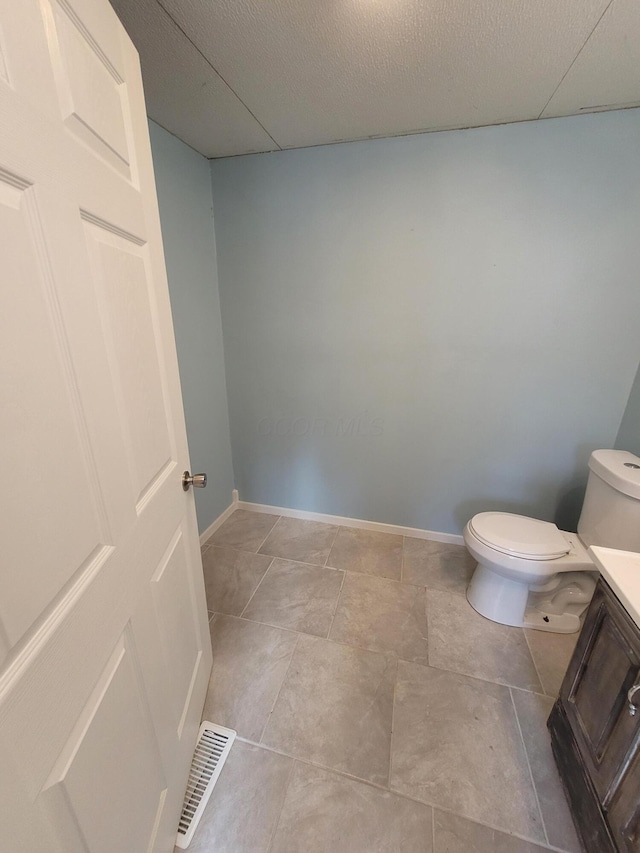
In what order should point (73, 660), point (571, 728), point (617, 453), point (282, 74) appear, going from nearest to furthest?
1. point (73, 660)
2. point (571, 728)
3. point (282, 74)
4. point (617, 453)

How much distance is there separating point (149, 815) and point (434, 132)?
264 cm

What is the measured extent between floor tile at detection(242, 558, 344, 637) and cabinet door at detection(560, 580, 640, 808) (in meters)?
0.97

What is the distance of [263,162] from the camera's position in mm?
1870

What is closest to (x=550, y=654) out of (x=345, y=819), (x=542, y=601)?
(x=542, y=601)

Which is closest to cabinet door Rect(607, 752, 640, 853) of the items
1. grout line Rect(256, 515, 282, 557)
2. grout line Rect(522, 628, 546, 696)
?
grout line Rect(522, 628, 546, 696)

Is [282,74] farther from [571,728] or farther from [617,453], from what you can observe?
[571,728]

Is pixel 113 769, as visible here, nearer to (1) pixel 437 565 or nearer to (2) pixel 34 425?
(2) pixel 34 425

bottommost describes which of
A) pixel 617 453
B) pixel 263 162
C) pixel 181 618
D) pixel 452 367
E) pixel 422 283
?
pixel 181 618

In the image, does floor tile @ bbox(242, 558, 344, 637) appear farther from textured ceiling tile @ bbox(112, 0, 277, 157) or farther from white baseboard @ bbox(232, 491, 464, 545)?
textured ceiling tile @ bbox(112, 0, 277, 157)

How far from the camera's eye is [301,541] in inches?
89.0

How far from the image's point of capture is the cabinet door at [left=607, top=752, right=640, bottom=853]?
0.77 meters

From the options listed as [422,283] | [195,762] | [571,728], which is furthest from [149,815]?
[422,283]

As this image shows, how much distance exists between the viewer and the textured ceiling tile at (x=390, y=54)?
98 centimetres

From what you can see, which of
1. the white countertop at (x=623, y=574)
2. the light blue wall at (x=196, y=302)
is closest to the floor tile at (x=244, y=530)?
the light blue wall at (x=196, y=302)
